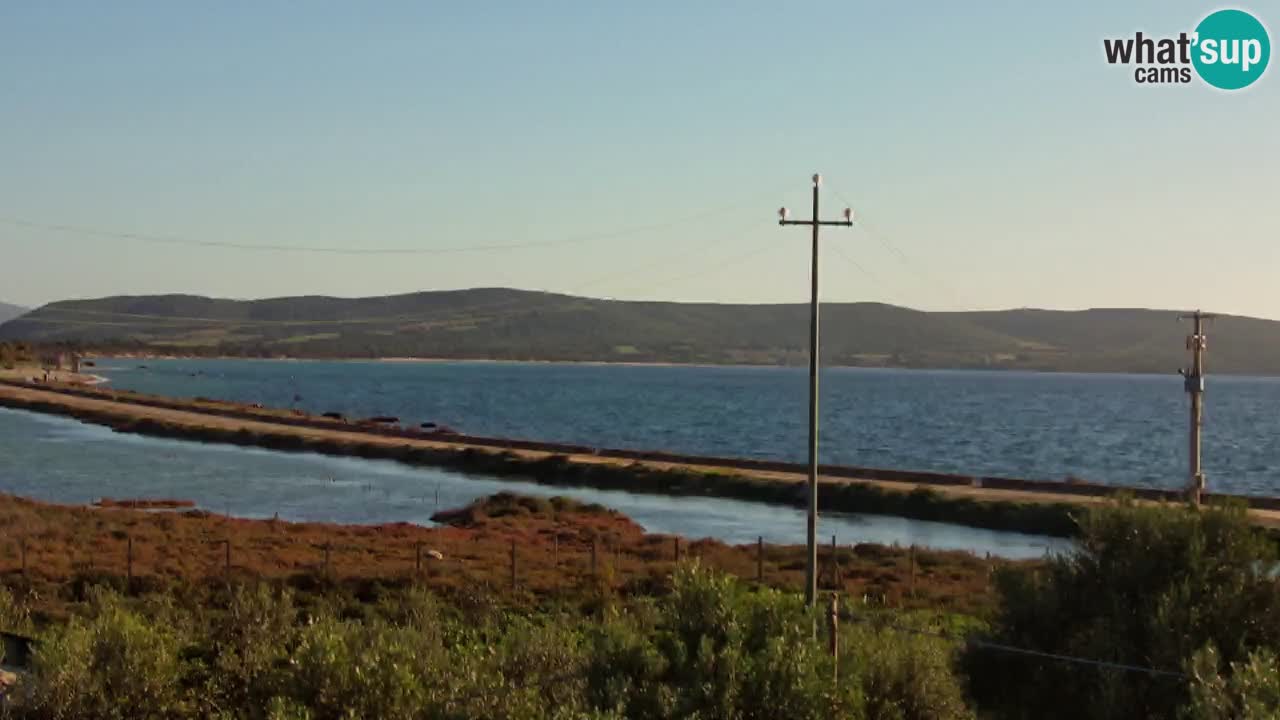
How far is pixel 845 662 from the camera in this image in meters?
14.1

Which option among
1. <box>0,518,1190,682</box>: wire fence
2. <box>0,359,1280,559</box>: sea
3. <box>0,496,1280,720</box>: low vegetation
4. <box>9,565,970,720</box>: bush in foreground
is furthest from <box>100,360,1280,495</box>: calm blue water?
<box>0,496,1280,720</box>: low vegetation

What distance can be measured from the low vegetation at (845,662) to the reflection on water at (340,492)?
107ft

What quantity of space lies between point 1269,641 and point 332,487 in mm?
61949

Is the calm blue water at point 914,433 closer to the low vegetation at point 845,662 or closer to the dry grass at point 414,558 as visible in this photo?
the dry grass at point 414,558

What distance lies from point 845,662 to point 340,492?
5663cm

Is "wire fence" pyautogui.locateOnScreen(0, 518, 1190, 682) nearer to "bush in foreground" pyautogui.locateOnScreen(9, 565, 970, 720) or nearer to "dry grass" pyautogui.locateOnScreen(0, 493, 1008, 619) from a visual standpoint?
"dry grass" pyautogui.locateOnScreen(0, 493, 1008, 619)

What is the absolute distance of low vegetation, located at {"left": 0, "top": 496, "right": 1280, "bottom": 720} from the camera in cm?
1262

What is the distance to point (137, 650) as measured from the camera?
55.4 ft

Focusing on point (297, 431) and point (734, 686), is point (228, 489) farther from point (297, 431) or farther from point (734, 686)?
point (734, 686)

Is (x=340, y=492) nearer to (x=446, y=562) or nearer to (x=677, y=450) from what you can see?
(x=446, y=562)

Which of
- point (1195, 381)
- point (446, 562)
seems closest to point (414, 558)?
point (446, 562)

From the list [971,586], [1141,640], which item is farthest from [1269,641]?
[971,586]

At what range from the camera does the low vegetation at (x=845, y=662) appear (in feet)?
41.4

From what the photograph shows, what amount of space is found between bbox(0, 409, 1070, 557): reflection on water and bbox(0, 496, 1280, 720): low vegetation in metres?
32.5
